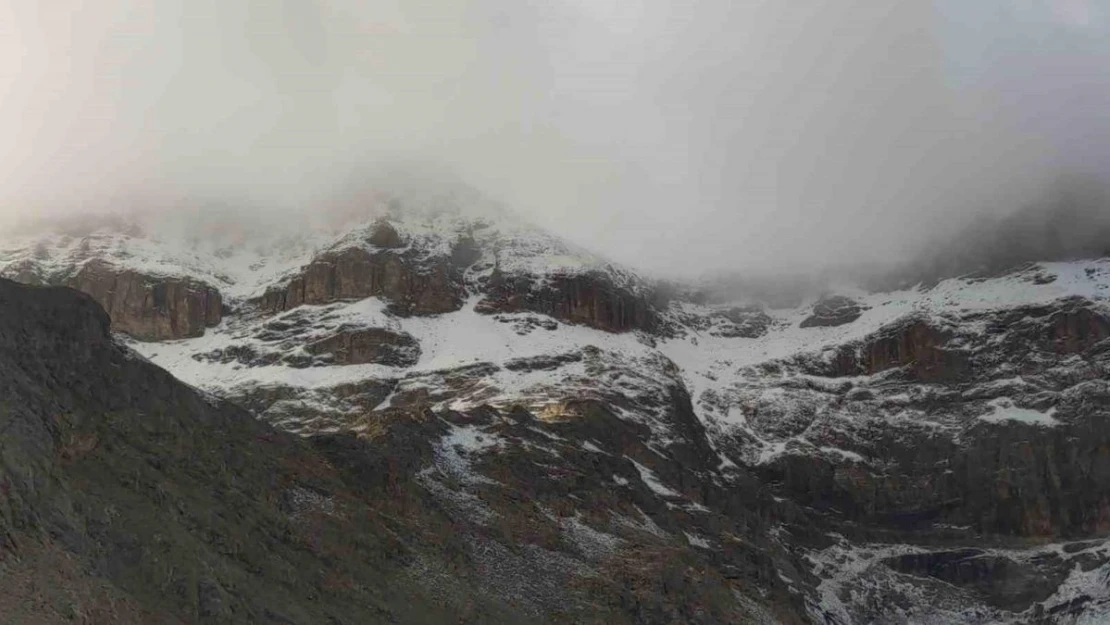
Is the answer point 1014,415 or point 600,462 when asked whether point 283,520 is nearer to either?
point 600,462

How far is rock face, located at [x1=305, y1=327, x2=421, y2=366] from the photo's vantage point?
180m

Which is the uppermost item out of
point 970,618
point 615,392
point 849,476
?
point 615,392

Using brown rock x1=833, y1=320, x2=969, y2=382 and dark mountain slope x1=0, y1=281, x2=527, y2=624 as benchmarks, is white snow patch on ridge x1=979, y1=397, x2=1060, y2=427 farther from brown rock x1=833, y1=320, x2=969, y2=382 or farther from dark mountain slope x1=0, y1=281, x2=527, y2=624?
dark mountain slope x1=0, y1=281, x2=527, y2=624

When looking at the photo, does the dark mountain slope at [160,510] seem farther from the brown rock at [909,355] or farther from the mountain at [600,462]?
the brown rock at [909,355]

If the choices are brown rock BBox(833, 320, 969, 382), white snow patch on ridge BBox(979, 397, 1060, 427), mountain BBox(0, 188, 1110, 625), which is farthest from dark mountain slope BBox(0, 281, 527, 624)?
brown rock BBox(833, 320, 969, 382)

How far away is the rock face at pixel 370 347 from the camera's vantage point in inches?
7067

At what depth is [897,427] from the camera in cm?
17262

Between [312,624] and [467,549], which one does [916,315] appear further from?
[312,624]

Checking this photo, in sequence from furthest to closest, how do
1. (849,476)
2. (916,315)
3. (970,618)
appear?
(916,315), (849,476), (970,618)

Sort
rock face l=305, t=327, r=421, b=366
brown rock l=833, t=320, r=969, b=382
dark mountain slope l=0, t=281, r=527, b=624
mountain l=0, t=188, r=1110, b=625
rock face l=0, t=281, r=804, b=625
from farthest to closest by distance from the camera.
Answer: brown rock l=833, t=320, r=969, b=382 < rock face l=305, t=327, r=421, b=366 < mountain l=0, t=188, r=1110, b=625 < rock face l=0, t=281, r=804, b=625 < dark mountain slope l=0, t=281, r=527, b=624

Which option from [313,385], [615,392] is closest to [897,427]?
[615,392]

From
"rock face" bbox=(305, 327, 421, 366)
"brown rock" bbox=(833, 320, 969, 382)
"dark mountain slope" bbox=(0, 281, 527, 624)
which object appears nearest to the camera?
"dark mountain slope" bbox=(0, 281, 527, 624)

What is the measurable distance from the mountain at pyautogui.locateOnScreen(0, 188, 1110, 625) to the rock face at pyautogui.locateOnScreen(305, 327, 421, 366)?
0.48 m

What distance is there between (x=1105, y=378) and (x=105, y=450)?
143 meters
